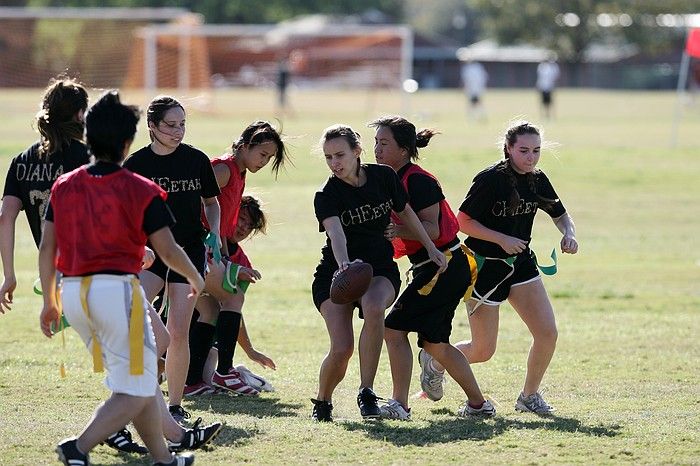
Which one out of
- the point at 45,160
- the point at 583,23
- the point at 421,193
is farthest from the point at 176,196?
the point at 583,23

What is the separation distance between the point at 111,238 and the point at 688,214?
620 inches

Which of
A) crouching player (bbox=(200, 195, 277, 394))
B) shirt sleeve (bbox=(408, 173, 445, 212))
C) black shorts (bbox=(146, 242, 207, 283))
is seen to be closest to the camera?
black shorts (bbox=(146, 242, 207, 283))

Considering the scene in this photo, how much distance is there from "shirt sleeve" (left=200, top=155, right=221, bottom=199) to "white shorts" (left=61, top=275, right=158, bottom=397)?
171 cm

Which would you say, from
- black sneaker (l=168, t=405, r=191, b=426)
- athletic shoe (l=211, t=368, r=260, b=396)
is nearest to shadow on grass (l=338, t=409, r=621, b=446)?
black sneaker (l=168, t=405, r=191, b=426)

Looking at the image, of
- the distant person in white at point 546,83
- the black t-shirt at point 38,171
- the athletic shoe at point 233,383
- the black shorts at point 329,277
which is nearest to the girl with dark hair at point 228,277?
the athletic shoe at point 233,383

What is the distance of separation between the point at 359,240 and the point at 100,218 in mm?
2101

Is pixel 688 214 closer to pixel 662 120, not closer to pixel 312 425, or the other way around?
pixel 312 425

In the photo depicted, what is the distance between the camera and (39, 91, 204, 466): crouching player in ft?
17.3

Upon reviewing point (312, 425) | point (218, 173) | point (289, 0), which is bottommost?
point (312, 425)

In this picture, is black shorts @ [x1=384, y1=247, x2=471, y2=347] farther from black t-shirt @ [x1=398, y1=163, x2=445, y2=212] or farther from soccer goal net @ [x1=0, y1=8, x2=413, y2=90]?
soccer goal net @ [x1=0, y1=8, x2=413, y2=90]

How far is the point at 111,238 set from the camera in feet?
17.3

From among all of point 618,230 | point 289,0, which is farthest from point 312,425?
point 289,0

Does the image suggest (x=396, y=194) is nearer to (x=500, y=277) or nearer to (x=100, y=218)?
(x=500, y=277)

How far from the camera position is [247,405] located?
765 cm
